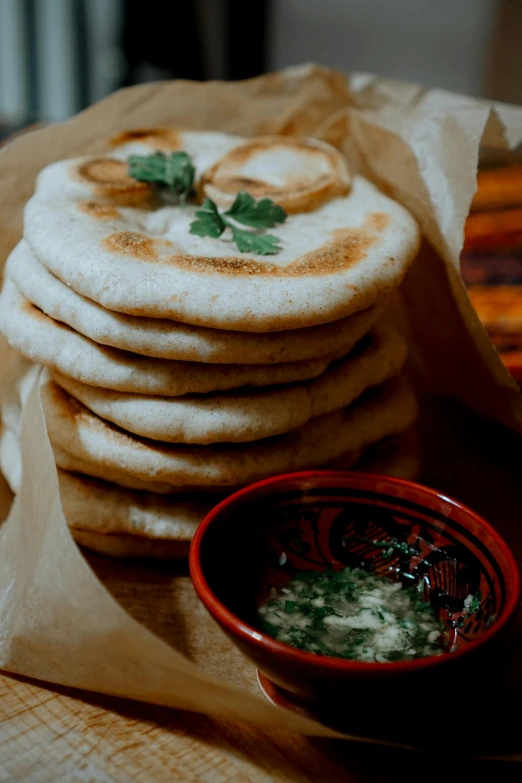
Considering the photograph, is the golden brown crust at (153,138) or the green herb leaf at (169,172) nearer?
the green herb leaf at (169,172)

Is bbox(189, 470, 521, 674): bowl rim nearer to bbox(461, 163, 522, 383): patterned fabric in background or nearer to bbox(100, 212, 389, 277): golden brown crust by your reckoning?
bbox(100, 212, 389, 277): golden brown crust

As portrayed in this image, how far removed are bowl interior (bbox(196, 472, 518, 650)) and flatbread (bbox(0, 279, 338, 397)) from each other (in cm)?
22

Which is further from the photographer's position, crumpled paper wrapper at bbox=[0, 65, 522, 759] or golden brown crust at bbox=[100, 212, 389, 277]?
golden brown crust at bbox=[100, 212, 389, 277]

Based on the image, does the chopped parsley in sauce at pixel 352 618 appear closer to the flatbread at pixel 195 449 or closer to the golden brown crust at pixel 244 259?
the flatbread at pixel 195 449

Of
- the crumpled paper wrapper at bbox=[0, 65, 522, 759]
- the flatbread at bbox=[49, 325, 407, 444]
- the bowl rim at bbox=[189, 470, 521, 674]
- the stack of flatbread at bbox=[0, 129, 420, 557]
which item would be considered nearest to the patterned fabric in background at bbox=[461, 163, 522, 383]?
the crumpled paper wrapper at bbox=[0, 65, 522, 759]

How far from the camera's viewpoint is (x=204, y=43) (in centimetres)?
528

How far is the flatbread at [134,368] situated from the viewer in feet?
5.51

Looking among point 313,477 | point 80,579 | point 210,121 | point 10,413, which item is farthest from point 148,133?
point 80,579

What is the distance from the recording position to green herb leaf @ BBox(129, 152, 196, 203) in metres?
2.13

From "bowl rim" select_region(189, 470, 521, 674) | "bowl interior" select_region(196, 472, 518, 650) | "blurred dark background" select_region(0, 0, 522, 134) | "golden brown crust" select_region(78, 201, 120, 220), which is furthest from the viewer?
"blurred dark background" select_region(0, 0, 522, 134)

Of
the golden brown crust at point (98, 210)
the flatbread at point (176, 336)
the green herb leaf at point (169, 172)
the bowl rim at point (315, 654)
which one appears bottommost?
the bowl rim at point (315, 654)

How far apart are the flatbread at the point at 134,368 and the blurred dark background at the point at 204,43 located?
3571 mm

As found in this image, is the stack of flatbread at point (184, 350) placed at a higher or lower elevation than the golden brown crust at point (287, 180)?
lower

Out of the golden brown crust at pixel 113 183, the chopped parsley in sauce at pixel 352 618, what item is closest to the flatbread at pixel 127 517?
the chopped parsley in sauce at pixel 352 618
